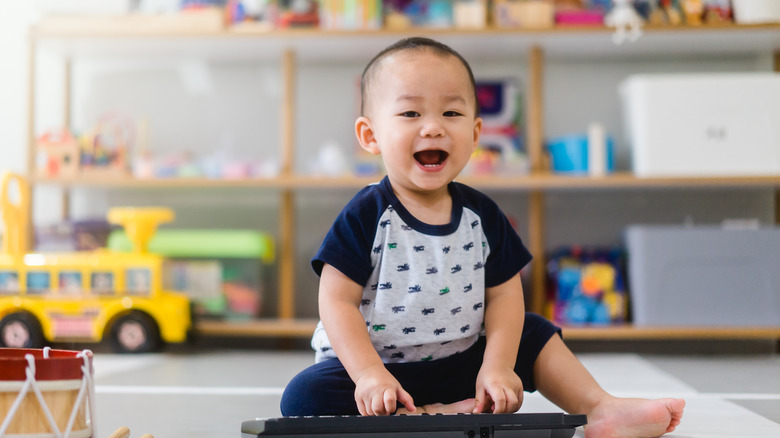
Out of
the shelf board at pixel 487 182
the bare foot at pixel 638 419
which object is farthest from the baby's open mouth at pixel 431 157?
the shelf board at pixel 487 182

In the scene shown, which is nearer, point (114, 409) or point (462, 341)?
point (462, 341)

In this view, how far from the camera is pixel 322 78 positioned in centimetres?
216

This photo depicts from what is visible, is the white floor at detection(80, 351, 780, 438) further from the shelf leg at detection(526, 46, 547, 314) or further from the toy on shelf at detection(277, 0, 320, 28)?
the toy on shelf at detection(277, 0, 320, 28)

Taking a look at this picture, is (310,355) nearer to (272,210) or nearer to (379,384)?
(272,210)

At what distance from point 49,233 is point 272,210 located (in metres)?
0.59

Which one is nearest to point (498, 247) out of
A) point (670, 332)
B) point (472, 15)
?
point (670, 332)

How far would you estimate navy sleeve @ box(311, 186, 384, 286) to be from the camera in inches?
32.9

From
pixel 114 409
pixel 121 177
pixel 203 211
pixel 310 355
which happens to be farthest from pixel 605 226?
pixel 114 409

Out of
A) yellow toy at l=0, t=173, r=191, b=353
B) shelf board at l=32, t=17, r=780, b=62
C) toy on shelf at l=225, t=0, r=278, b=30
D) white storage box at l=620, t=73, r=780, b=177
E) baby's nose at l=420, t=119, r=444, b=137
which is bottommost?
yellow toy at l=0, t=173, r=191, b=353

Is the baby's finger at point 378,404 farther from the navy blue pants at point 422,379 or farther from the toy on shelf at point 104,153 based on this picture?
the toy on shelf at point 104,153

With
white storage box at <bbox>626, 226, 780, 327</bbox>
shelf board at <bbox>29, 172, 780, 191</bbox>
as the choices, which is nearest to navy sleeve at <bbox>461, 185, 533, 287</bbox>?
shelf board at <bbox>29, 172, 780, 191</bbox>

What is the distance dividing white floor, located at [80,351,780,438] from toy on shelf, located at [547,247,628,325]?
0.10 m

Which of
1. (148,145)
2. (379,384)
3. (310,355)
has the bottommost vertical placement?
(310,355)

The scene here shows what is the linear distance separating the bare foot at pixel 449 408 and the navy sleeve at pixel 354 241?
0.15m
